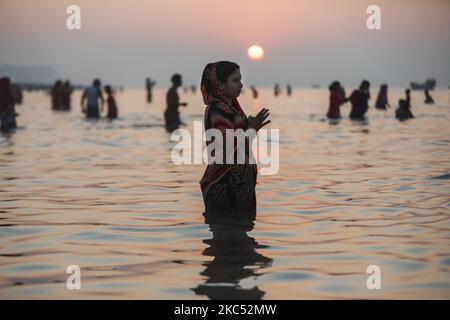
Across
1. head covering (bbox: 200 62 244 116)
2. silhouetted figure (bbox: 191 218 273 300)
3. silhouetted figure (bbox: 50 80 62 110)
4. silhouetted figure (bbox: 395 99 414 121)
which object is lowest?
silhouetted figure (bbox: 191 218 273 300)

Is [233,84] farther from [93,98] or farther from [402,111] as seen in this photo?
[402,111]

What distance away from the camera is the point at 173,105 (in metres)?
24.1

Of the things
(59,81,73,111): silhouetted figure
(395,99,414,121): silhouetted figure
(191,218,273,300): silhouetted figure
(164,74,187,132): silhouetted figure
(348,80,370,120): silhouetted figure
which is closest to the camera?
(191,218,273,300): silhouetted figure

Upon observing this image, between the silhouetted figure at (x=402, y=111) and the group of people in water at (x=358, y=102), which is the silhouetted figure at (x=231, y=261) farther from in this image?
the silhouetted figure at (x=402, y=111)

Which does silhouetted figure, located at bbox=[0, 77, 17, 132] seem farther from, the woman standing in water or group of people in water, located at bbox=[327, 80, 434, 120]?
the woman standing in water

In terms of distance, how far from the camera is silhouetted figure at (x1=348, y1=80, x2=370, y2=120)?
27.0m

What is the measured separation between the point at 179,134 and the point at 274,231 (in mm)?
15409

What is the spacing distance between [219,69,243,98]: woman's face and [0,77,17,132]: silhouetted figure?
14.7m

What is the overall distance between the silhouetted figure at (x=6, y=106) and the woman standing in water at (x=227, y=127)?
14249 mm

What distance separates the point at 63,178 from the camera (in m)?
11.6

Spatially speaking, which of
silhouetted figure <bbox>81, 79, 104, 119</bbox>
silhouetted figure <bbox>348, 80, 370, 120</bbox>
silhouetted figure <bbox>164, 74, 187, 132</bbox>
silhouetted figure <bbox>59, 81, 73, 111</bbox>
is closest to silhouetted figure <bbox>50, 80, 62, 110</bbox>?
silhouetted figure <bbox>59, 81, 73, 111</bbox>

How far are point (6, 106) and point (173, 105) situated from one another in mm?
4992

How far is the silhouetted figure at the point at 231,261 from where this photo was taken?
509 centimetres

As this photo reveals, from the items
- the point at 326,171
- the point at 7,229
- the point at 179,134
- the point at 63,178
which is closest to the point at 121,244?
the point at 7,229
